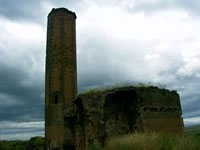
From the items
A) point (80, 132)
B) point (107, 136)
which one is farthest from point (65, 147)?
point (107, 136)

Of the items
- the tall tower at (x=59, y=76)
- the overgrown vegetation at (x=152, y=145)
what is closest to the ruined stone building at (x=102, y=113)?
the tall tower at (x=59, y=76)

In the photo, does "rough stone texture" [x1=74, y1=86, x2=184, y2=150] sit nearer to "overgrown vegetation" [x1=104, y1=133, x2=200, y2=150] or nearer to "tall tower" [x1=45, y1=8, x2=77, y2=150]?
"tall tower" [x1=45, y1=8, x2=77, y2=150]

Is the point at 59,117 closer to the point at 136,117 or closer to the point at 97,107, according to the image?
the point at 97,107

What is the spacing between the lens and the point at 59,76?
1984cm

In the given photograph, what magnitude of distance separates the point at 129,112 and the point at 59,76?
8783 mm

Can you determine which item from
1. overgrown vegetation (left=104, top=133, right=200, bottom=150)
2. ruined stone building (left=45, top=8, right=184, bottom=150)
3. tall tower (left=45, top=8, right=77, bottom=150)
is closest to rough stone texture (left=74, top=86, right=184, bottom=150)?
ruined stone building (left=45, top=8, right=184, bottom=150)

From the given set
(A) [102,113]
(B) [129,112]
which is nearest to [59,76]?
(A) [102,113]

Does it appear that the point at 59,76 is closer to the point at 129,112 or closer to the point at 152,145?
the point at 129,112

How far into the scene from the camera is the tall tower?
1811 centimetres

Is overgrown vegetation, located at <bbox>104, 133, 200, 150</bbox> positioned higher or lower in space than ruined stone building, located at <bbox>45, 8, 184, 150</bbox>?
lower

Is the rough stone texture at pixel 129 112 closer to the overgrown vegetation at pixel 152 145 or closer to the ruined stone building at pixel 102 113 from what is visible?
the ruined stone building at pixel 102 113

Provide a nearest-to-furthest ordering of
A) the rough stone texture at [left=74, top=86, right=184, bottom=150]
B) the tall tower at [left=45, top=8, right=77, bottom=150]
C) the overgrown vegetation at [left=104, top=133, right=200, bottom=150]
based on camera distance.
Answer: the overgrown vegetation at [left=104, top=133, right=200, bottom=150] → the rough stone texture at [left=74, top=86, right=184, bottom=150] → the tall tower at [left=45, top=8, right=77, bottom=150]

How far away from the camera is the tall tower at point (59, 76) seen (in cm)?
1811

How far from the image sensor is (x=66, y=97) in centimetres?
1947
